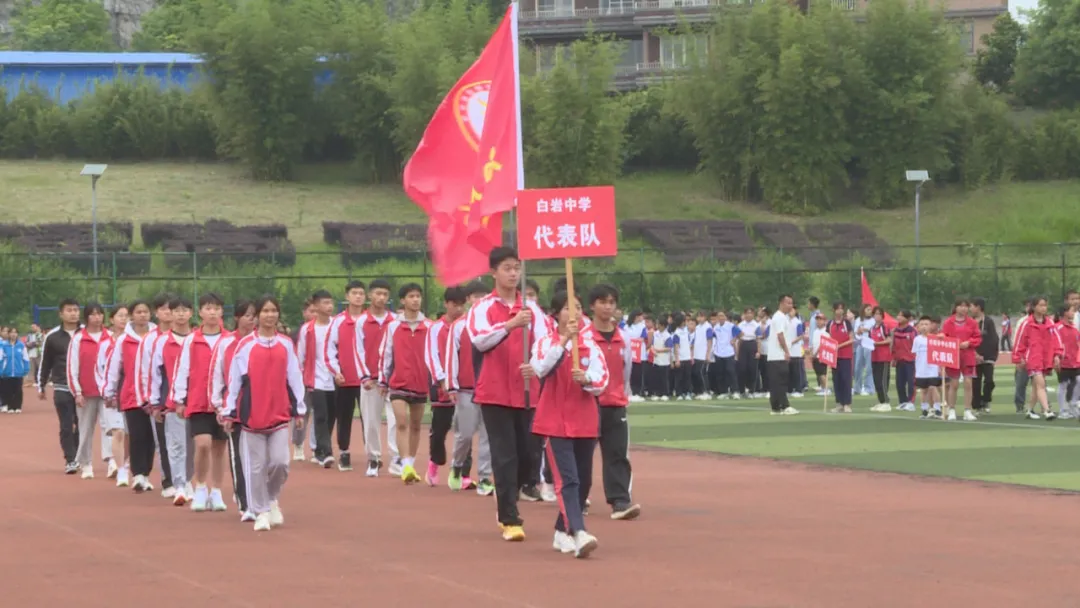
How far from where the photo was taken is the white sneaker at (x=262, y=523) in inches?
496

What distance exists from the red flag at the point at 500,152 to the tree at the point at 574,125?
55.0m

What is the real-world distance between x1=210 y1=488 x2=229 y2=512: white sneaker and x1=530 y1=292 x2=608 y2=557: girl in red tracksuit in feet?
12.9

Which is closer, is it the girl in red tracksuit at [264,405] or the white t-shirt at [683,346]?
the girl in red tracksuit at [264,405]

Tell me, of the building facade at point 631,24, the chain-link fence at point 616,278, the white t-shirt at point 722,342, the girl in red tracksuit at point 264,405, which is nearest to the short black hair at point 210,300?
the girl in red tracksuit at point 264,405

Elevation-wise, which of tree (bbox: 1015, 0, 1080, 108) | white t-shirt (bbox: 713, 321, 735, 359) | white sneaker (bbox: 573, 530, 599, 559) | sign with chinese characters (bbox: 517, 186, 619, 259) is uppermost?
tree (bbox: 1015, 0, 1080, 108)

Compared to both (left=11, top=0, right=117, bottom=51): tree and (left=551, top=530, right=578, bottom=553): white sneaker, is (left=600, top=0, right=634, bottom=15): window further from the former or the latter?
(left=551, top=530, right=578, bottom=553): white sneaker

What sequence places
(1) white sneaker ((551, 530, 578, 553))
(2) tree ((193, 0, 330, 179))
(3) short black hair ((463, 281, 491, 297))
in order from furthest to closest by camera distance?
(2) tree ((193, 0, 330, 179)) → (3) short black hair ((463, 281, 491, 297)) → (1) white sneaker ((551, 530, 578, 553))

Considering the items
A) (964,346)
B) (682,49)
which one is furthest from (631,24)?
(964,346)

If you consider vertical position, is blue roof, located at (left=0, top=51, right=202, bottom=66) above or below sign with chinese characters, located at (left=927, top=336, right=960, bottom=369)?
above

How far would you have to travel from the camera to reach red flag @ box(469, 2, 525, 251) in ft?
43.7

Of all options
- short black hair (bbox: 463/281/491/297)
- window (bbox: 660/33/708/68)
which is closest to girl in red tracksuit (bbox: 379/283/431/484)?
short black hair (bbox: 463/281/491/297)

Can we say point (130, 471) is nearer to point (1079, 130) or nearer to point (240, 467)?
point (240, 467)

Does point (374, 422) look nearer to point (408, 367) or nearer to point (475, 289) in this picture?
point (408, 367)

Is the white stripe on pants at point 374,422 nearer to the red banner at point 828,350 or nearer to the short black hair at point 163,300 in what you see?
the short black hair at point 163,300
